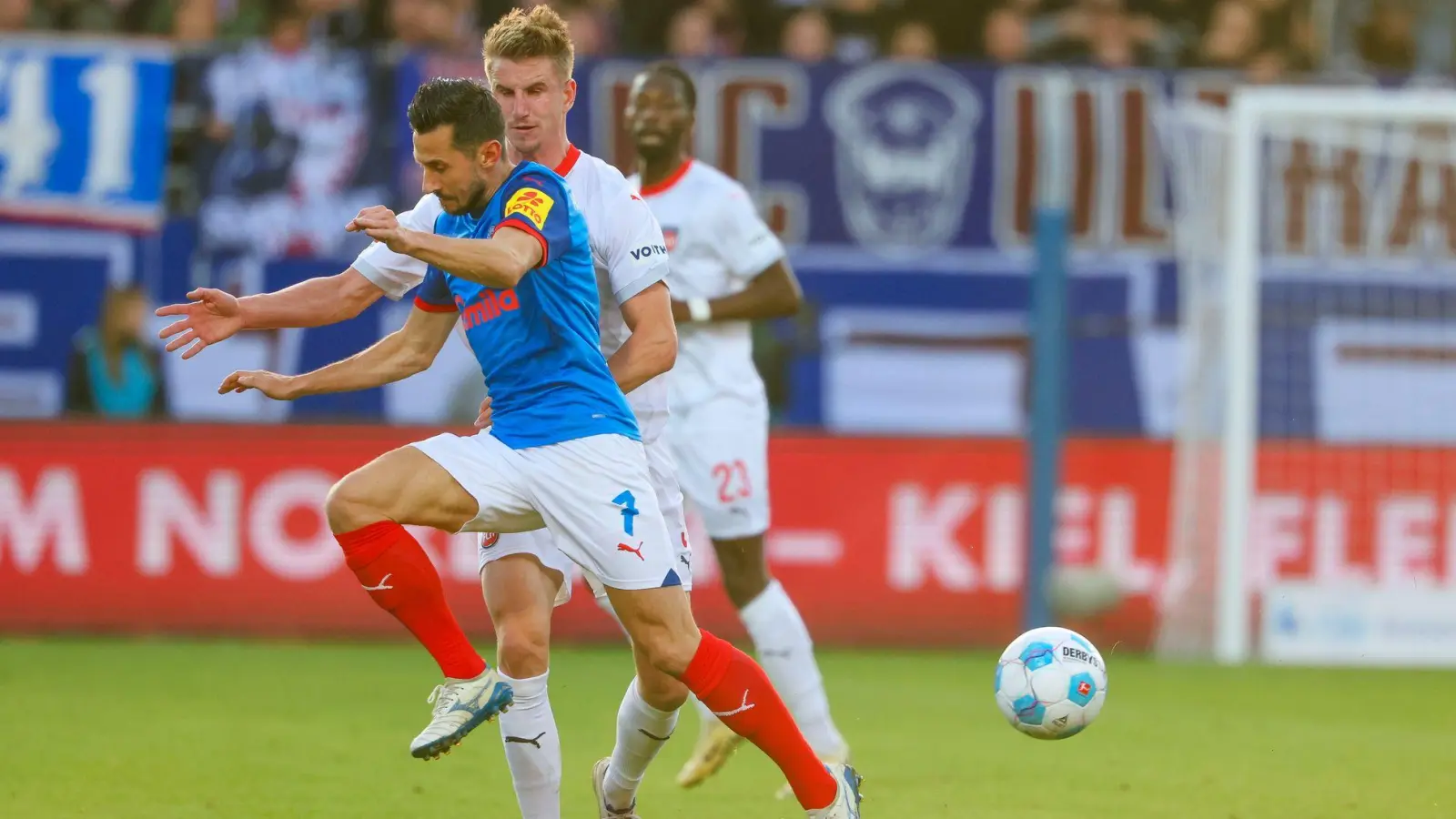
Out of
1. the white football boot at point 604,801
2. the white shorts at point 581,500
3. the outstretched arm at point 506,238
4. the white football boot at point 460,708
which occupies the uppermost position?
the outstretched arm at point 506,238

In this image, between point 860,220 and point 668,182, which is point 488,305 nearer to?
point 668,182

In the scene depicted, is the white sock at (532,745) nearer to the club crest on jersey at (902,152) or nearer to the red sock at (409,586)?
the red sock at (409,586)

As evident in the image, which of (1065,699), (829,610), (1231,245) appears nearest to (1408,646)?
(1231,245)

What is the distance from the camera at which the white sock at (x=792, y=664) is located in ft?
23.8

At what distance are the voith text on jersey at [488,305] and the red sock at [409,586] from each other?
594mm

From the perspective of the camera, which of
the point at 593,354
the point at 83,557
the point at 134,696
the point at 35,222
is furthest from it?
the point at 35,222

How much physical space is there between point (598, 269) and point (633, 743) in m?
1.42

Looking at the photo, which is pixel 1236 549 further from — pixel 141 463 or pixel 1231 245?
pixel 141 463

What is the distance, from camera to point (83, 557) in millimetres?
11680

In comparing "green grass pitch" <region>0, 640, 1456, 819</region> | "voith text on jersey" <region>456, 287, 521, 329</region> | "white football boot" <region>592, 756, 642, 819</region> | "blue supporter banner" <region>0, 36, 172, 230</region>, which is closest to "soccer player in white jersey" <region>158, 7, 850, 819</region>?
"white football boot" <region>592, 756, 642, 819</region>

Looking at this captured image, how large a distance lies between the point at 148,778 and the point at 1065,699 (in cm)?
320

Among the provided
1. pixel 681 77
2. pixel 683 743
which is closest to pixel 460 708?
pixel 681 77

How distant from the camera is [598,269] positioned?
237 inches

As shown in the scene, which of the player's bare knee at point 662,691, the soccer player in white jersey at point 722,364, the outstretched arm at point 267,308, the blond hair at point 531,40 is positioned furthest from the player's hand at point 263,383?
the soccer player in white jersey at point 722,364
